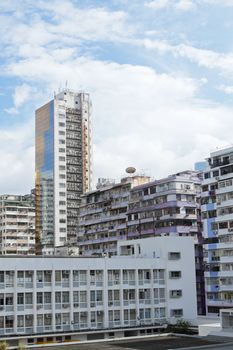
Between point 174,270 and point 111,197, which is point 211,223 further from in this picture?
point 111,197

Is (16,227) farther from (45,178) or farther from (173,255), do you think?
(173,255)

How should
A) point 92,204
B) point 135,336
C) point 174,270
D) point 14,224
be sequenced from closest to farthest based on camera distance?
1. point 135,336
2. point 174,270
3. point 92,204
4. point 14,224

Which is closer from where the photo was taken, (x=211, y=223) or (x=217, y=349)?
(x=217, y=349)

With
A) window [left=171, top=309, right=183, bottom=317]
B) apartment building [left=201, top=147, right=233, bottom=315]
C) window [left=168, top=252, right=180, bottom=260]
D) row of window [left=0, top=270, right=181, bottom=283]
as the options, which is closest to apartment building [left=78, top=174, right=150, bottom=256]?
apartment building [left=201, top=147, right=233, bottom=315]

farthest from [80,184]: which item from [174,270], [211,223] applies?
[174,270]

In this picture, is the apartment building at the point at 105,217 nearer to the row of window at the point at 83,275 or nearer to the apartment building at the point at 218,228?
the apartment building at the point at 218,228

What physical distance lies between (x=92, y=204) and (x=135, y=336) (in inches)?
1722

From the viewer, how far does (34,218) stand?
133 m

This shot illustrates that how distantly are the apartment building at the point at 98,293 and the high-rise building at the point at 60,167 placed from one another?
69702 mm

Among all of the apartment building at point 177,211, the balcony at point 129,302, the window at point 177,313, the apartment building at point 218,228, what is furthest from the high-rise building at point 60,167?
the balcony at point 129,302

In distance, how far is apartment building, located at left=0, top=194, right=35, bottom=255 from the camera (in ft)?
422

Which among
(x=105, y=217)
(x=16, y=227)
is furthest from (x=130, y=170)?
(x=16, y=227)

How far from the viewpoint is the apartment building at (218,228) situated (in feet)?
226

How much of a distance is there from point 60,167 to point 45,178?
433 cm
